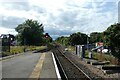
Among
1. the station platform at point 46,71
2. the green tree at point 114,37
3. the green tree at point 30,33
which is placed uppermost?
the green tree at point 30,33

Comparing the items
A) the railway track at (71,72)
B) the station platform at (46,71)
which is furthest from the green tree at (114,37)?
the station platform at (46,71)

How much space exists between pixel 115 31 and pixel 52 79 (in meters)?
13.0

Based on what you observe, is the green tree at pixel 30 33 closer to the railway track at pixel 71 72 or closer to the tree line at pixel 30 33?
the tree line at pixel 30 33

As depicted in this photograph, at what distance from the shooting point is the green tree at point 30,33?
408 ft

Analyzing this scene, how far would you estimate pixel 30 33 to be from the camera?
128500 mm

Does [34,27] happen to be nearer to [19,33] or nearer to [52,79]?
[19,33]

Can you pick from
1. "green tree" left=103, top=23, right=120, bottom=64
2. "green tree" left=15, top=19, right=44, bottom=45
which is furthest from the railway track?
"green tree" left=15, top=19, right=44, bottom=45

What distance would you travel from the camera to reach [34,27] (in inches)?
5349

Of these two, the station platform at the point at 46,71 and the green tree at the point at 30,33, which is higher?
the green tree at the point at 30,33

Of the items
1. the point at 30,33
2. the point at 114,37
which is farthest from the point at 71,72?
the point at 30,33

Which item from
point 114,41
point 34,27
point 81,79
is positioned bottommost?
point 81,79

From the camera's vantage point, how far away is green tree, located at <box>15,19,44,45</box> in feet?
408

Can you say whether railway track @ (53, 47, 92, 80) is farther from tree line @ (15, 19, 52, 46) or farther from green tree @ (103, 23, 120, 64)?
tree line @ (15, 19, 52, 46)

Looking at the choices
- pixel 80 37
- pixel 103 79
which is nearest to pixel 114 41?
pixel 103 79
